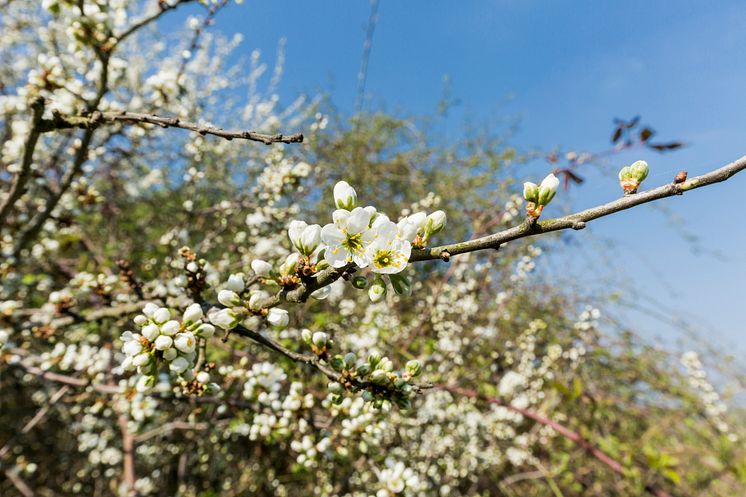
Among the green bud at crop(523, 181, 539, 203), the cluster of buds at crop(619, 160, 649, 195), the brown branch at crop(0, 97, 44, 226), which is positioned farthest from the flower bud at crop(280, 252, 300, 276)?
the brown branch at crop(0, 97, 44, 226)

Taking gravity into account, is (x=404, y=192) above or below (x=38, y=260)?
above

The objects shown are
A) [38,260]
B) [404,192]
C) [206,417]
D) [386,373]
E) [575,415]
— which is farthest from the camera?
[404,192]

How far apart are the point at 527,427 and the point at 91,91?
5620 mm

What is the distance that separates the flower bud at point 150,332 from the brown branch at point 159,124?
554mm

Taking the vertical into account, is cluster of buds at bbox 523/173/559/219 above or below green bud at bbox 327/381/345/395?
above

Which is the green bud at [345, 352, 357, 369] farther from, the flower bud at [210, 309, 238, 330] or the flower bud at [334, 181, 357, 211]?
the flower bud at [334, 181, 357, 211]

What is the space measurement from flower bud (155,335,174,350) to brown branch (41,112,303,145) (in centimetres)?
57

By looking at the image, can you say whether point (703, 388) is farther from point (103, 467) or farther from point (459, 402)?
point (103, 467)

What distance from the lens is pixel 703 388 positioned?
461 cm

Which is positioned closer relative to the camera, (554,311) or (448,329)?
(448,329)

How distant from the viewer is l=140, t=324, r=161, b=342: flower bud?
3.83 ft

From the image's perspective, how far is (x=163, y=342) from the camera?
1.15 metres

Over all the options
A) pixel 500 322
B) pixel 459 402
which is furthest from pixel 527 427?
pixel 459 402

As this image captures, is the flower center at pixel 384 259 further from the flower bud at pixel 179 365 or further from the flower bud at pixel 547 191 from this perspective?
the flower bud at pixel 179 365
